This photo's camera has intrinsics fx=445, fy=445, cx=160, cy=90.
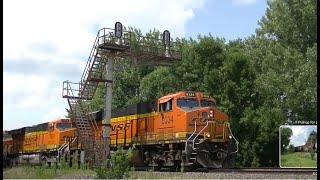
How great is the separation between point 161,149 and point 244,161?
1114 centimetres

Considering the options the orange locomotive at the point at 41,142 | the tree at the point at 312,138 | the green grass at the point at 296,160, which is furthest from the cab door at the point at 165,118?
the tree at the point at 312,138

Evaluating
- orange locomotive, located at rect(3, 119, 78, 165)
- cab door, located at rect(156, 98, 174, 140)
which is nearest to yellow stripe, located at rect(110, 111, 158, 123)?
cab door, located at rect(156, 98, 174, 140)

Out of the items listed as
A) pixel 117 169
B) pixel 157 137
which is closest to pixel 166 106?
pixel 157 137

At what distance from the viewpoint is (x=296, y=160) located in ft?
20.3

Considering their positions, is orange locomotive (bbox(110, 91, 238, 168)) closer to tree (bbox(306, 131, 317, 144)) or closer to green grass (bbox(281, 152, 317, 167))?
green grass (bbox(281, 152, 317, 167))

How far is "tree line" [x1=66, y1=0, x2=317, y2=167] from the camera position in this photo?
28672 millimetres

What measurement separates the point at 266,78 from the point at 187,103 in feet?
39.6

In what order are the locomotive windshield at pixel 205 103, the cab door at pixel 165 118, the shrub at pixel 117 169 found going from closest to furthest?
the shrub at pixel 117 169, the cab door at pixel 165 118, the locomotive windshield at pixel 205 103

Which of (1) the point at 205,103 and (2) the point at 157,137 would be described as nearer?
(1) the point at 205,103

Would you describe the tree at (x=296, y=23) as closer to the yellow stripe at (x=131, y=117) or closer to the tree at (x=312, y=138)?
the yellow stripe at (x=131, y=117)

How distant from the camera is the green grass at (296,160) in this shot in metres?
5.97

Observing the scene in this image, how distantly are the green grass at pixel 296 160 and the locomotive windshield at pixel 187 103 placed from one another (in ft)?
44.9

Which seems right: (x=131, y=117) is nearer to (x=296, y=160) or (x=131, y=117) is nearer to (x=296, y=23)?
(x=296, y=23)

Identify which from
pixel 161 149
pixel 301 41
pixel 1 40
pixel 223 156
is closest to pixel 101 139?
pixel 161 149
